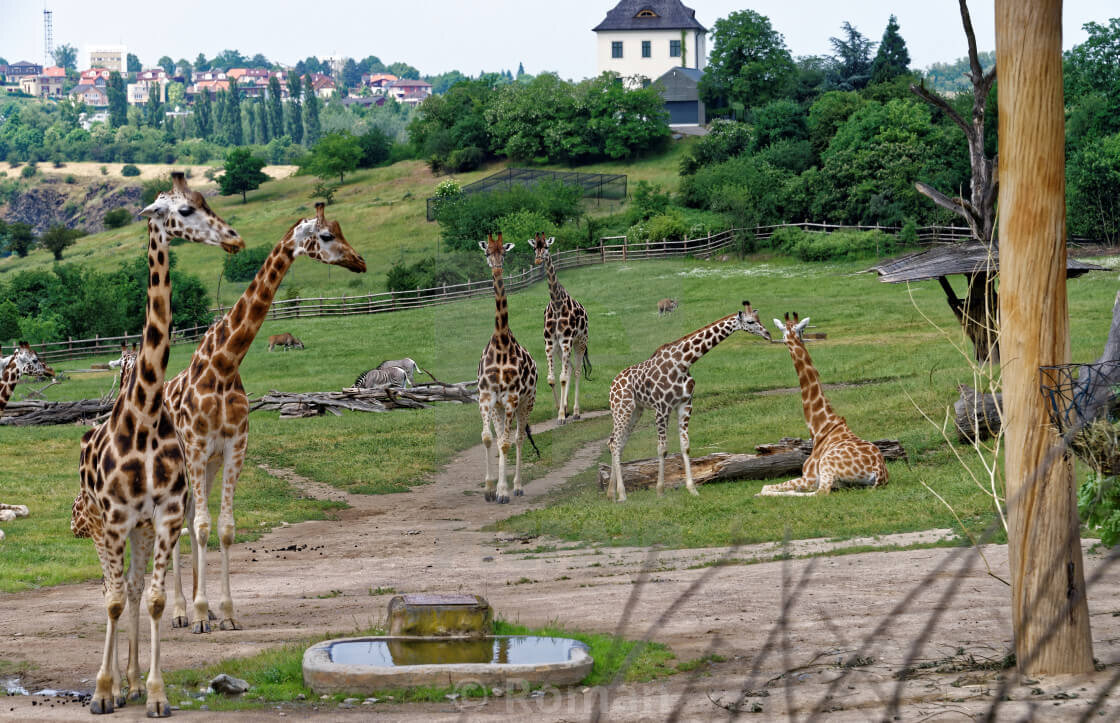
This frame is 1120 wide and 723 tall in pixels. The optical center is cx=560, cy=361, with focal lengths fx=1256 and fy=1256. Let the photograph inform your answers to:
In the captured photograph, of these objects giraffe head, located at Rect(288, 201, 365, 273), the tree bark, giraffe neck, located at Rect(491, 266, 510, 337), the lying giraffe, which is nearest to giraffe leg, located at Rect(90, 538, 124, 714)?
giraffe head, located at Rect(288, 201, 365, 273)

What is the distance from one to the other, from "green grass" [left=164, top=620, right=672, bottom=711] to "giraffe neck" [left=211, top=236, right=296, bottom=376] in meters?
3.47

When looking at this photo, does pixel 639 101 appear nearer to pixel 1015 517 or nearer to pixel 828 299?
pixel 828 299

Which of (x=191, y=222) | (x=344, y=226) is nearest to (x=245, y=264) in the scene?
(x=344, y=226)

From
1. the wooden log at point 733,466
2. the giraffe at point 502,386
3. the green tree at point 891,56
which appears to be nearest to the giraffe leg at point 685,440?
the wooden log at point 733,466

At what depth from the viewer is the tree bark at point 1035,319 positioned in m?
7.93

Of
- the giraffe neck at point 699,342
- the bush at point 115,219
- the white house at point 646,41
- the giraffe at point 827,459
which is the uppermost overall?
the white house at point 646,41

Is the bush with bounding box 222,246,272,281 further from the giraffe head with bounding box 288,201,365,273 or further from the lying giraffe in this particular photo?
the giraffe head with bounding box 288,201,365,273

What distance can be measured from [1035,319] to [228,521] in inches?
326

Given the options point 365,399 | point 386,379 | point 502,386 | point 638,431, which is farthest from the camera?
point 386,379

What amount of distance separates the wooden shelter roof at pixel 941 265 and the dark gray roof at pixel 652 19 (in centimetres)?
10075

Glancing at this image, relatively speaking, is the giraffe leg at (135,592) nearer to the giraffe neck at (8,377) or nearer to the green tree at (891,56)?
the giraffe neck at (8,377)

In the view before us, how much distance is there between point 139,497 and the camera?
366 inches

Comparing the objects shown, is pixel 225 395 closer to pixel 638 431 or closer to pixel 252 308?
pixel 252 308

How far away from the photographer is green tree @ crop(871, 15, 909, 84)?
8193cm
